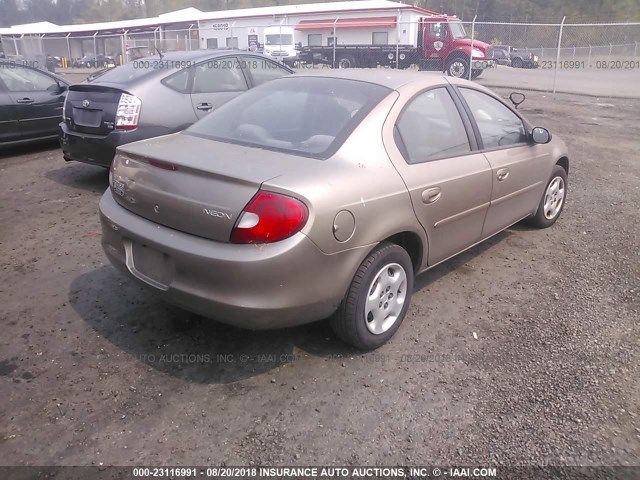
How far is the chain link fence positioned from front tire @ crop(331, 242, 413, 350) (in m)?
15.4

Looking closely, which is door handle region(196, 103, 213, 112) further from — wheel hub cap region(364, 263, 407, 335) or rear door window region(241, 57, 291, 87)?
wheel hub cap region(364, 263, 407, 335)

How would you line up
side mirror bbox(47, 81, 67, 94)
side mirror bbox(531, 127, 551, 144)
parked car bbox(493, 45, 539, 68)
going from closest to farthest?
1. side mirror bbox(531, 127, 551, 144)
2. side mirror bbox(47, 81, 67, 94)
3. parked car bbox(493, 45, 539, 68)

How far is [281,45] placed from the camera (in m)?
27.5

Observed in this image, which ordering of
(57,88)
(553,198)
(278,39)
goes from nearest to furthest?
(553,198)
(57,88)
(278,39)

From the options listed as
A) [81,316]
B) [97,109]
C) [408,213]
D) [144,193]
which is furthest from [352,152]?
[97,109]

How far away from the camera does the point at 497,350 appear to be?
321cm

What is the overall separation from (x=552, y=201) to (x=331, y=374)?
337 cm

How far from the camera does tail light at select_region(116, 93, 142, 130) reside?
5.64 m

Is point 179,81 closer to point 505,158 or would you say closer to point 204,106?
point 204,106

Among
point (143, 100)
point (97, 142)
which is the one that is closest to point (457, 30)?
point (143, 100)

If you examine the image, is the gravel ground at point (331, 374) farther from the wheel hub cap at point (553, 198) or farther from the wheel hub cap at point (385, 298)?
the wheel hub cap at point (553, 198)

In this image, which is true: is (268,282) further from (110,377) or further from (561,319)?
(561,319)

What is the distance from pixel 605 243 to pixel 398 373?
3027 millimetres

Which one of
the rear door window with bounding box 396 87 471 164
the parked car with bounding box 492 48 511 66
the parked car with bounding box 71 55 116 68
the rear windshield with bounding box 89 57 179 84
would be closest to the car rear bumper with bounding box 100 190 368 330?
the rear door window with bounding box 396 87 471 164
